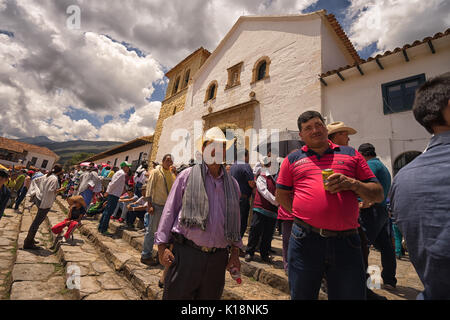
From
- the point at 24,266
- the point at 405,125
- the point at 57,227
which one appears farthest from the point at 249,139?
the point at 24,266

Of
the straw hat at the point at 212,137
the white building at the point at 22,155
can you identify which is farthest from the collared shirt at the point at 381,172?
the white building at the point at 22,155

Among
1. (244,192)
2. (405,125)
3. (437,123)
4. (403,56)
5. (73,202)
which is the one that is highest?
(403,56)

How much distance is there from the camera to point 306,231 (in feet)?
5.41

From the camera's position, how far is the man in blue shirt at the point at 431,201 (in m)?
0.95

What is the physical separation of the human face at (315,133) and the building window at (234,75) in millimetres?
10181

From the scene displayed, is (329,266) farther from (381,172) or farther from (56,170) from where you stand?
(56,170)

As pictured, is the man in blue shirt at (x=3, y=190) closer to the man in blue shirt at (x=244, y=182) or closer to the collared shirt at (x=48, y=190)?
the collared shirt at (x=48, y=190)

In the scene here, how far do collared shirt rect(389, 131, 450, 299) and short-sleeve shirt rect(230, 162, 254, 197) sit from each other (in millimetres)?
3205

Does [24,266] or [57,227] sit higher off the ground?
[57,227]

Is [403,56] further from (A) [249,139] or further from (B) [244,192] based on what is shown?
(B) [244,192]
